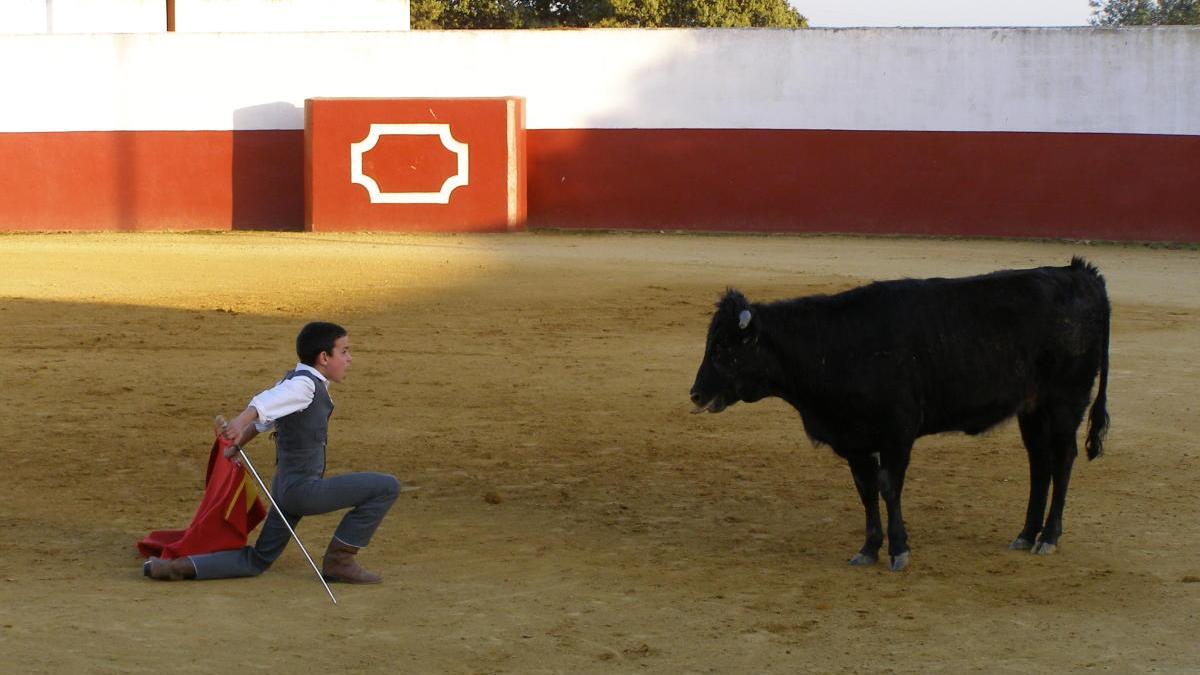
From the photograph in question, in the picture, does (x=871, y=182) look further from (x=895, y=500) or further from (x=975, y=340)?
(x=895, y=500)

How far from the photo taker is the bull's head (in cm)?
629

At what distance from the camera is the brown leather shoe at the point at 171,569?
5.93 metres

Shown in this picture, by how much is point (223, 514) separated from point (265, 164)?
17004 mm

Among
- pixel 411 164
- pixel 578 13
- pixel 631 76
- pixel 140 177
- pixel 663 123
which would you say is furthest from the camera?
pixel 578 13

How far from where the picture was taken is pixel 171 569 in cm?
593

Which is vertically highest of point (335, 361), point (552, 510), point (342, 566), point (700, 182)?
point (700, 182)

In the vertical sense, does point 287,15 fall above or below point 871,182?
above

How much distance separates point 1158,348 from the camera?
40.9 feet

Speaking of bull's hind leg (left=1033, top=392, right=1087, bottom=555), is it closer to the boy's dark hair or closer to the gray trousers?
the gray trousers

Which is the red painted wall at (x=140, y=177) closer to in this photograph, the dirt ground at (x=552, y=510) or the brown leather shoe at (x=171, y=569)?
the dirt ground at (x=552, y=510)

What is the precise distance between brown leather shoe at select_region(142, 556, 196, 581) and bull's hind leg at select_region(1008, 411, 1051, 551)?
339 cm

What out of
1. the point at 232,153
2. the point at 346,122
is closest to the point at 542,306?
the point at 346,122

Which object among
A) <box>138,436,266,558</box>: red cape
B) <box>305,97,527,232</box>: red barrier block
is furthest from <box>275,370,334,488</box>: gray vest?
<box>305,97,527,232</box>: red barrier block

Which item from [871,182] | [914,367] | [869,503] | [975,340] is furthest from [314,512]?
[871,182]
